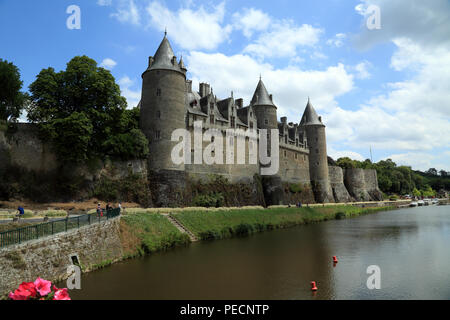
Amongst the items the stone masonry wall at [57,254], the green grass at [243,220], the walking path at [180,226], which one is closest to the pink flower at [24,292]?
the stone masonry wall at [57,254]

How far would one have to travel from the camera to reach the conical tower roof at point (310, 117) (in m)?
63.5

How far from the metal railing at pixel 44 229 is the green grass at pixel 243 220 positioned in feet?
31.8

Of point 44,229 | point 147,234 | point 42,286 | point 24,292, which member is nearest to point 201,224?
point 147,234

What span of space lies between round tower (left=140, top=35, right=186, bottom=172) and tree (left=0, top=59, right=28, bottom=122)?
1152 cm

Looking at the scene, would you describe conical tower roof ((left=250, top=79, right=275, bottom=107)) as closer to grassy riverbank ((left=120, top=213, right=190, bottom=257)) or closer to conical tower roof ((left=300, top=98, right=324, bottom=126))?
conical tower roof ((left=300, top=98, right=324, bottom=126))

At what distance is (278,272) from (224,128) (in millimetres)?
28166

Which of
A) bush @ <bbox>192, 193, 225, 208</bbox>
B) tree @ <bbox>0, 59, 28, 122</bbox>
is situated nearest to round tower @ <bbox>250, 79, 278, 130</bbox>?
bush @ <bbox>192, 193, 225, 208</bbox>

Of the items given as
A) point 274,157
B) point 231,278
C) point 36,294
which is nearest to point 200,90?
point 274,157

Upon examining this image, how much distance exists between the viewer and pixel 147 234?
2150 cm

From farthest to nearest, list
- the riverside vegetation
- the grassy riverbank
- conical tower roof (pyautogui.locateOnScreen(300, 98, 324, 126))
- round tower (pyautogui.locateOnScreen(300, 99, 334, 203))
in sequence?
1. conical tower roof (pyautogui.locateOnScreen(300, 98, 324, 126))
2. round tower (pyautogui.locateOnScreen(300, 99, 334, 203))
3. the riverside vegetation
4. the grassy riverbank

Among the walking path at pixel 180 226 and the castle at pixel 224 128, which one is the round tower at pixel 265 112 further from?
the walking path at pixel 180 226

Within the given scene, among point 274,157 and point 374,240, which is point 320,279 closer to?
point 374,240

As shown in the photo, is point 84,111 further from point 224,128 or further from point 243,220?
point 243,220

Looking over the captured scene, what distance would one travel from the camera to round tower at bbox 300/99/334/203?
59.9 m
